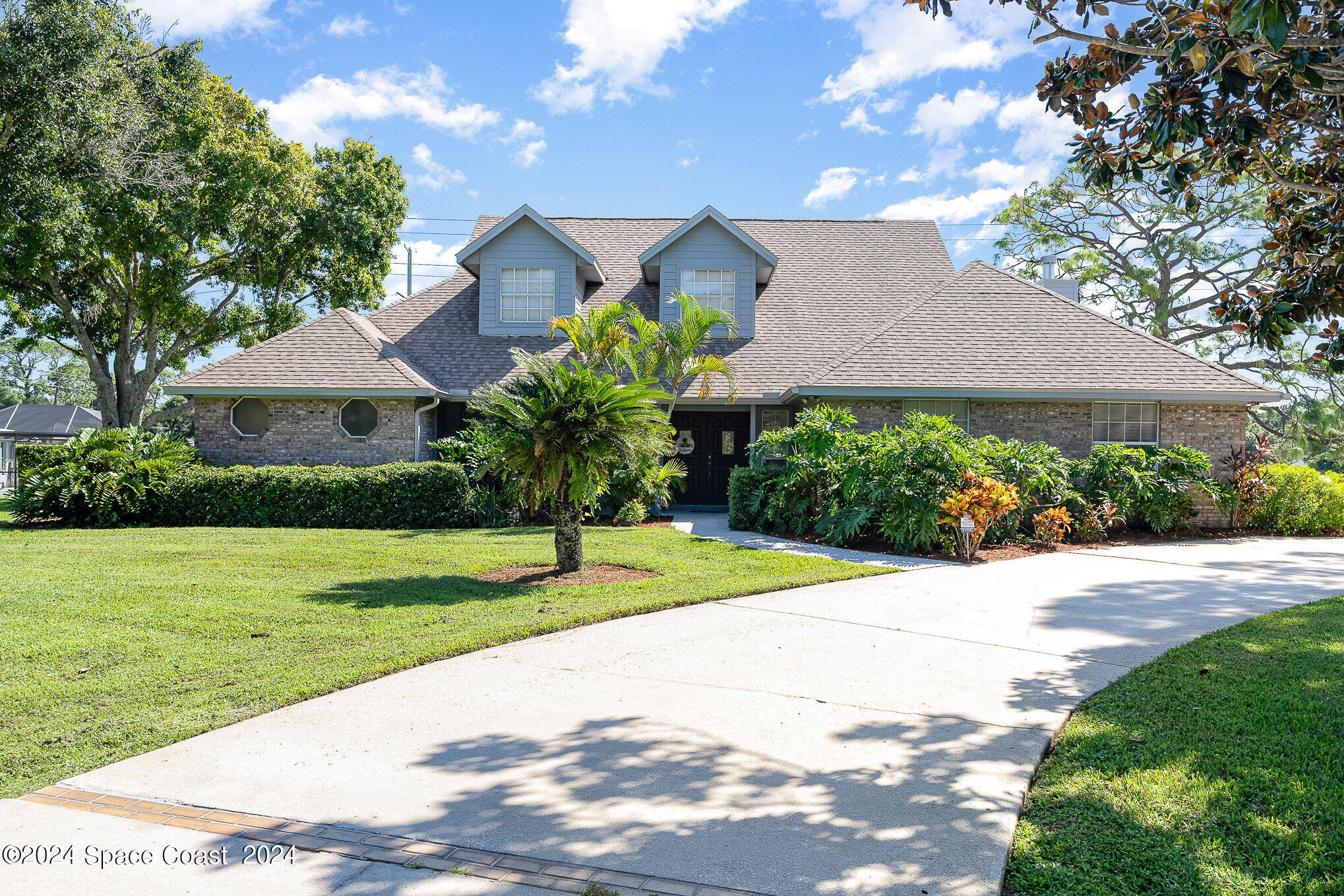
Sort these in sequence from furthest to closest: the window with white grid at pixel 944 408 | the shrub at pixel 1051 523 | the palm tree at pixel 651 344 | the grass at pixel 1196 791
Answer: the window with white grid at pixel 944 408 → the palm tree at pixel 651 344 → the shrub at pixel 1051 523 → the grass at pixel 1196 791

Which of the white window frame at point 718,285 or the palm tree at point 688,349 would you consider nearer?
the palm tree at point 688,349

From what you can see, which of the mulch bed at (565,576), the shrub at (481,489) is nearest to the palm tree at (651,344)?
the shrub at (481,489)

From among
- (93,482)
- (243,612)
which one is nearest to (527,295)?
(93,482)

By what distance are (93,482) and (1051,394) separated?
1771 cm

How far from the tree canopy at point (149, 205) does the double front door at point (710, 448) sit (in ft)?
41.0

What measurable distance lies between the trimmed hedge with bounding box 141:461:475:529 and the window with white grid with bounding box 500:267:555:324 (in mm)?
6244

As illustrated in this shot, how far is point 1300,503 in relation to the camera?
48.1 feet

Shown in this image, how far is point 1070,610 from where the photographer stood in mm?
7887

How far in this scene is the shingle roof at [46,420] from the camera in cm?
4112

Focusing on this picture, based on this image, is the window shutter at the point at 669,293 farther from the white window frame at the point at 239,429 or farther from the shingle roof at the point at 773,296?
the white window frame at the point at 239,429

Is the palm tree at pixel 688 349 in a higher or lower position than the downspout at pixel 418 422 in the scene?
higher

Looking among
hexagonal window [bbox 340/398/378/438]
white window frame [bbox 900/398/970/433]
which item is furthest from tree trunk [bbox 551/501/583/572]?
hexagonal window [bbox 340/398/378/438]

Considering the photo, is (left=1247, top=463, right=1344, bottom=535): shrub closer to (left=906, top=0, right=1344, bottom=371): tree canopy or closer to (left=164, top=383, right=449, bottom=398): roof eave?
(left=906, top=0, right=1344, bottom=371): tree canopy

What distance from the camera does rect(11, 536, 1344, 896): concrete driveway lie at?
3.25 m
